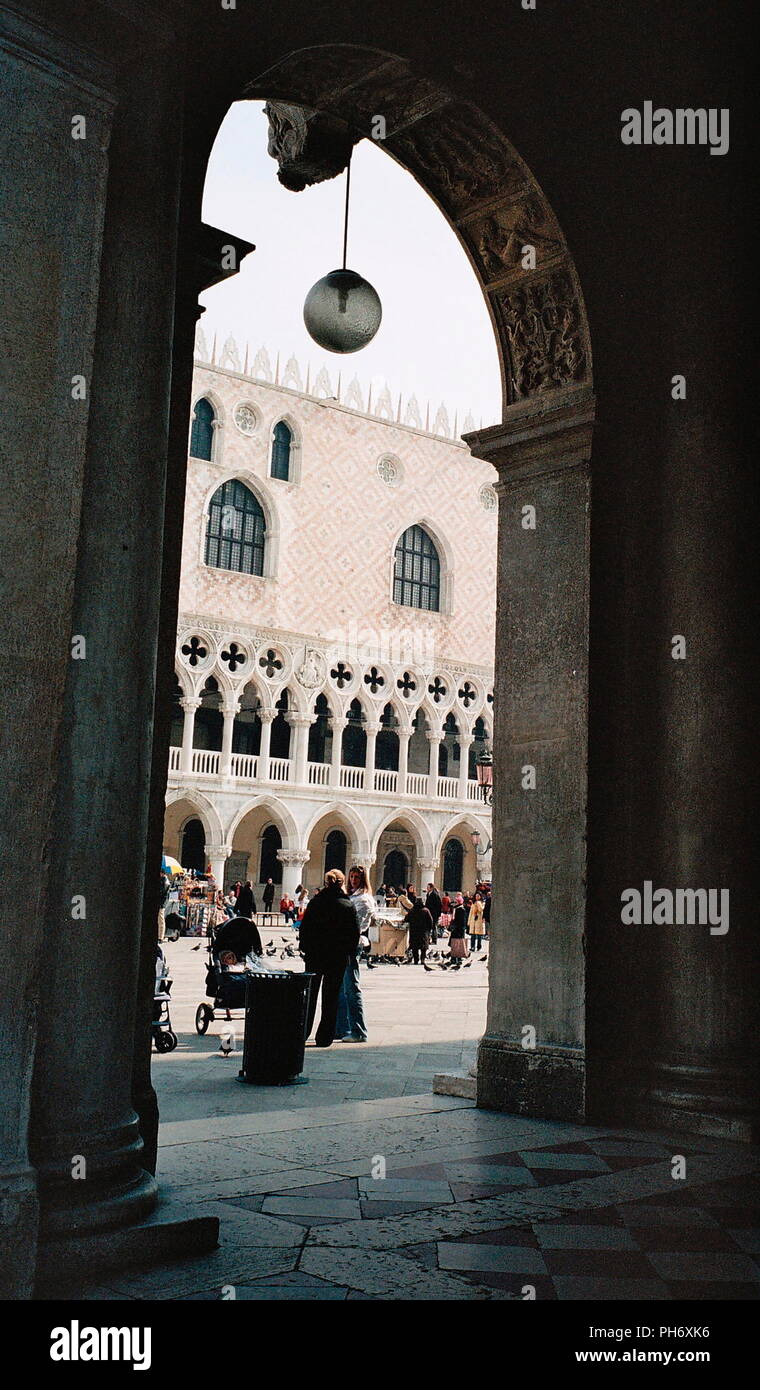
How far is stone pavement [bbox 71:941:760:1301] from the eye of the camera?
2.66m

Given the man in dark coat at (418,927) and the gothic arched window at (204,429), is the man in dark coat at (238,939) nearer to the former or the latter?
the man in dark coat at (418,927)

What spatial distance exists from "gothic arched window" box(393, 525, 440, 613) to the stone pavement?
97.0 feet

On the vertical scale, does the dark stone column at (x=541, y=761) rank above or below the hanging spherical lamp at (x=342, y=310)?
below

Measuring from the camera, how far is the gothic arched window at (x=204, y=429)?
1206 inches

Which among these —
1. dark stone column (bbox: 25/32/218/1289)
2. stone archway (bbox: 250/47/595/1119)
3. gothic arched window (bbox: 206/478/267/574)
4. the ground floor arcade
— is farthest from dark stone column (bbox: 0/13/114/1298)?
gothic arched window (bbox: 206/478/267/574)

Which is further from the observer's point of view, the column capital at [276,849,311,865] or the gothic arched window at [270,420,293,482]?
the gothic arched window at [270,420,293,482]

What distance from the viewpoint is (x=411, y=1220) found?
318 centimetres

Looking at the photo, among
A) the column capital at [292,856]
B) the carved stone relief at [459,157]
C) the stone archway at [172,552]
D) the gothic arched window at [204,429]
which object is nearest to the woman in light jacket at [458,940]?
the stone archway at [172,552]

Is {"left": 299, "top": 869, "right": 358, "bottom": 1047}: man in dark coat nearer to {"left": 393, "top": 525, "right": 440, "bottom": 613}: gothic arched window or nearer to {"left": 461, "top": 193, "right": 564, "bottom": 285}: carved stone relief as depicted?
{"left": 461, "top": 193, "right": 564, "bottom": 285}: carved stone relief

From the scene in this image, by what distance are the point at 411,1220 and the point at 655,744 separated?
2.40 metres

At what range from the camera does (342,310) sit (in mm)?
5508

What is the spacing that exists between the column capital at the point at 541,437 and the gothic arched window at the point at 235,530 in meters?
25.4

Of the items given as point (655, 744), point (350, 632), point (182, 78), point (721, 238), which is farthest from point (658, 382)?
point (350, 632)

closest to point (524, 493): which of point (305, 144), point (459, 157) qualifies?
point (459, 157)
